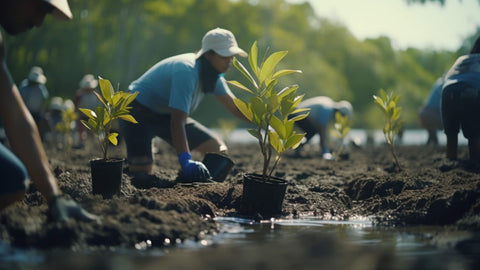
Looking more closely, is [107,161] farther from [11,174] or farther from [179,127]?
[11,174]

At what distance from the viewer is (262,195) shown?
3.91 meters

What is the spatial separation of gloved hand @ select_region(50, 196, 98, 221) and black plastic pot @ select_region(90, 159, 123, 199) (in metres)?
1.29

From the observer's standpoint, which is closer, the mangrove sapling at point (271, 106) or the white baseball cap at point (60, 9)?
the white baseball cap at point (60, 9)

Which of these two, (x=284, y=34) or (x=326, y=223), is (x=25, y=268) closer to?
(x=326, y=223)

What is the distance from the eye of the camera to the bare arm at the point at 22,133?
2.91 meters

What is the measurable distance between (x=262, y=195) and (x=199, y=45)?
3668 centimetres

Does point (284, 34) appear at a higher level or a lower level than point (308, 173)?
higher

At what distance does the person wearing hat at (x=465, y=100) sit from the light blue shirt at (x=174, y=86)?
247 cm

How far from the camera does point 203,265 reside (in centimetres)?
247

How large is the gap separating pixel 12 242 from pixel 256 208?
1.75m

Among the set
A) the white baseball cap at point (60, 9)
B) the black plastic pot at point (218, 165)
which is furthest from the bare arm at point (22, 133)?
the black plastic pot at point (218, 165)

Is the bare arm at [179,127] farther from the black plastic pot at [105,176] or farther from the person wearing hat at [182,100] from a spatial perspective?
the black plastic pot at [105,176]

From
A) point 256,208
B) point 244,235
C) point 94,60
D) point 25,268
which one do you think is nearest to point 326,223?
point 256,208

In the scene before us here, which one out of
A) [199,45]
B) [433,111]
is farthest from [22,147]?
[199,45]
